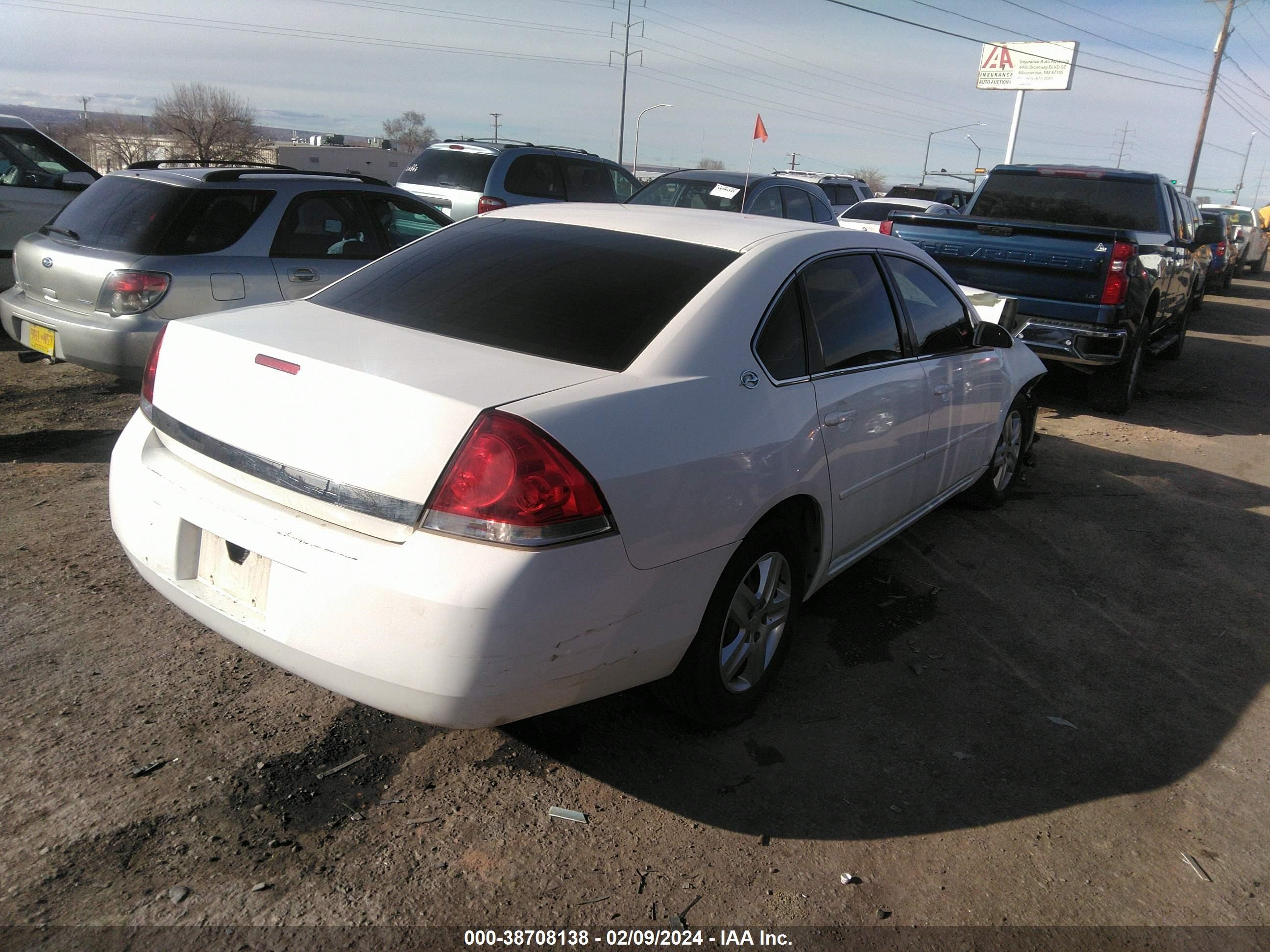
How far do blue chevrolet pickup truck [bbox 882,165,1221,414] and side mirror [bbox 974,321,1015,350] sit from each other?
270cm

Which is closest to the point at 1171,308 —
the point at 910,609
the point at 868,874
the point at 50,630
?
the point at 910,609

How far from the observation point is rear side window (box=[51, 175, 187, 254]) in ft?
19.2

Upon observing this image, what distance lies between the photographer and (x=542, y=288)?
Result: 325 centimetres

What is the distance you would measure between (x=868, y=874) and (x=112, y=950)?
191 centimetres

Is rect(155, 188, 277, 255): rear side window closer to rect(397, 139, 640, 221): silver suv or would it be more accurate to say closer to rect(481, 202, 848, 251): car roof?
rect(481, 202, 848, 251): car roof

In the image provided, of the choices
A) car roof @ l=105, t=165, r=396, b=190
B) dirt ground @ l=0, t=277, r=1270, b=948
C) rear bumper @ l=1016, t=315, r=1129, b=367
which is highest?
car roof @ l=105, t=165, r=396, b=190

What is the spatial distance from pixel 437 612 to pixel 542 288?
135 centimetres

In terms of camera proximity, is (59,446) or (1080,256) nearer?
(59,446)

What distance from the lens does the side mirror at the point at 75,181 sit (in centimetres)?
864

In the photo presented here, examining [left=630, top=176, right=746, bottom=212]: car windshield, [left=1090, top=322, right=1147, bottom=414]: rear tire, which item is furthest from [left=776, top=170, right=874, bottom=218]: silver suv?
[left=1090, top=322, right=1147, bottom=414]: rear tire

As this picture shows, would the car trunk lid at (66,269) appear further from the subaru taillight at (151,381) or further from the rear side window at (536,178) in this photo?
the rear side window at (536,178)

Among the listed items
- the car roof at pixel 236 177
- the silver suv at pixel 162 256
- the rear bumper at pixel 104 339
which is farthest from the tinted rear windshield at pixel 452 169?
the rear bumper at pixel 104 339

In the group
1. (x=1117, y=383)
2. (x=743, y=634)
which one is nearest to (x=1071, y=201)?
(x=1117, y=383)

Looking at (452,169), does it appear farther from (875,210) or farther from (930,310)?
(875,210)
